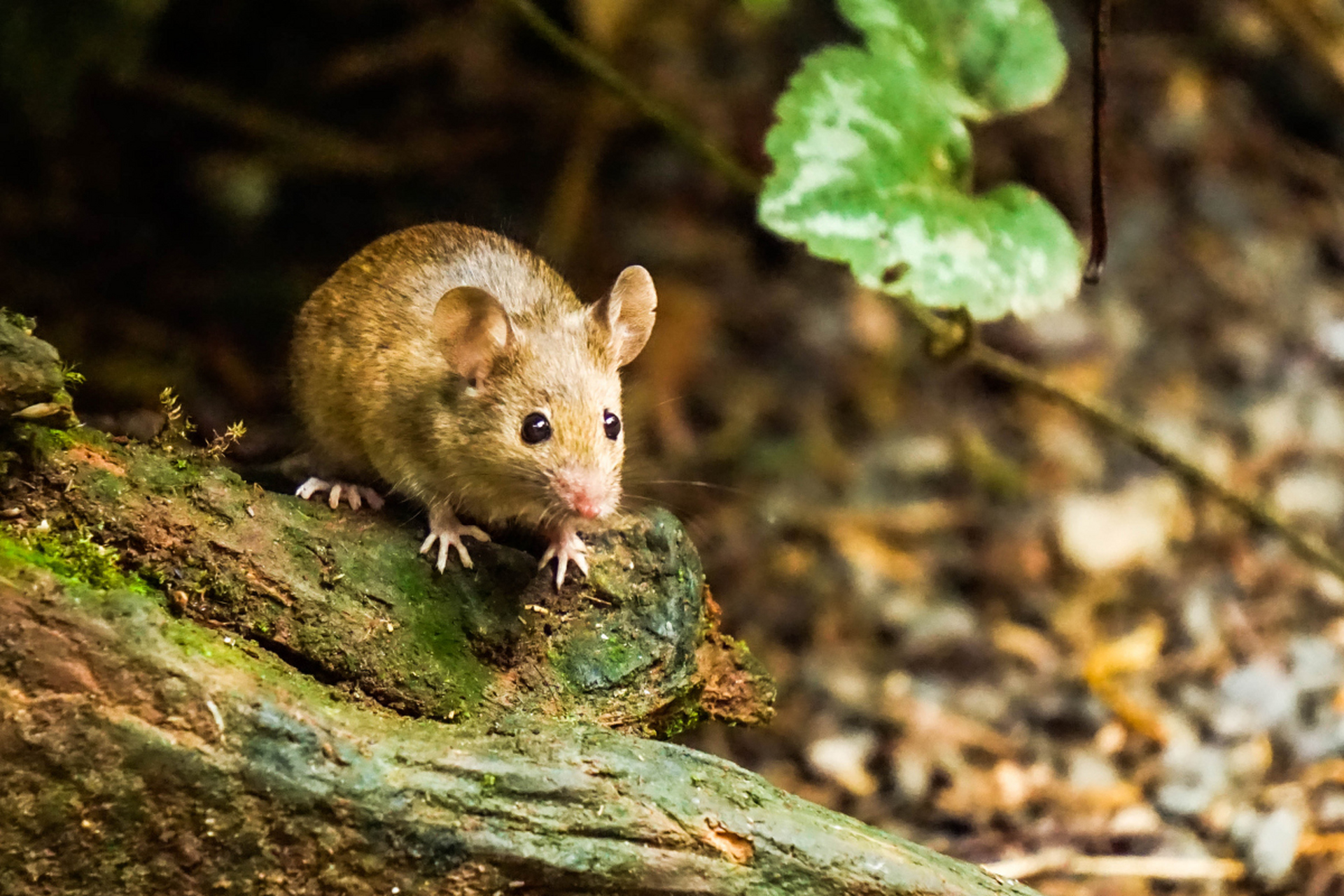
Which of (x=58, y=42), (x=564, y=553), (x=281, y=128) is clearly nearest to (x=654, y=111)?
(x=281, y=128)

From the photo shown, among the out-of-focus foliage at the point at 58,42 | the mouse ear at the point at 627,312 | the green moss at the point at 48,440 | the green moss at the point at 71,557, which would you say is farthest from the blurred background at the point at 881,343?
the green moss at the point at 71,557

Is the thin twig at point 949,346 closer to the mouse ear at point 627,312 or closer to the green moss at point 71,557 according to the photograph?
the mouse ear at point 627,312

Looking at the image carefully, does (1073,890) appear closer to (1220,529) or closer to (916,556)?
(916,556)

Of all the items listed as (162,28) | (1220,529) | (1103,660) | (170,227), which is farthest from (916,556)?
(162,28)

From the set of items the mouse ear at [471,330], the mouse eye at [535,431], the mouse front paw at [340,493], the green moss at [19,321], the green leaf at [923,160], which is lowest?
the green moss at [19,321]

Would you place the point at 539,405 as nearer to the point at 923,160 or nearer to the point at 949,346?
the point at 923,160

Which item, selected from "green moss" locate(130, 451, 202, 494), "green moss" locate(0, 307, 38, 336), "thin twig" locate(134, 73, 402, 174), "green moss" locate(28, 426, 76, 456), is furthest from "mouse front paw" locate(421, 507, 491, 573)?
"thin twig" locate(134, 73, 402, 174)
